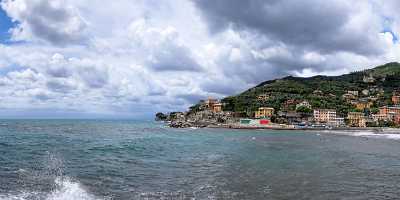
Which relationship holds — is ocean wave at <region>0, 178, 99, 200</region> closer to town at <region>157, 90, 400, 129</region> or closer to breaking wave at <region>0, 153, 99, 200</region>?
breaking wave at <region>0, 153, 99, 200</region>

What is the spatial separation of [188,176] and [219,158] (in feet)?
40.2

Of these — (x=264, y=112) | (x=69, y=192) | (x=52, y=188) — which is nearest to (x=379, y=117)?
(x=264, y=112)

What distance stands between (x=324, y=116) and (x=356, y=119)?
43.9ft

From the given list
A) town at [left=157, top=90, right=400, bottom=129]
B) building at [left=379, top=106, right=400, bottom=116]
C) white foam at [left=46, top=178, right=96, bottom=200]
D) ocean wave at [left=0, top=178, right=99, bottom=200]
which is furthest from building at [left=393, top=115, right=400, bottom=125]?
ocean wave at [left=0, top=178, right=99, bottom=200]

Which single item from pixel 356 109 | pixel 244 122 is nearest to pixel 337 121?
pixel 356 109

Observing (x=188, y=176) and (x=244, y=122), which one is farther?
(x=244, y=122)

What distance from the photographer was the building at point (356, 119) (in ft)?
549

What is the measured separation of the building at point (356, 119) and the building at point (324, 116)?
7144mm

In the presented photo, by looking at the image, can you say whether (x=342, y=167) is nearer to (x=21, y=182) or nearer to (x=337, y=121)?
(x=21, y=182)

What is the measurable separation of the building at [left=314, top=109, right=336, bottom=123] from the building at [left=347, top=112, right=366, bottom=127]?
281 inches

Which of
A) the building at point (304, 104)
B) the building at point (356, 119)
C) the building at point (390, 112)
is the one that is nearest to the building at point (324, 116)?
the building at point (356, 119)

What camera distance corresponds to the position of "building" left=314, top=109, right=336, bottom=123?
173m

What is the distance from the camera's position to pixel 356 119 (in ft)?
565

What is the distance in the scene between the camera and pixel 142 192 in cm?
1992
